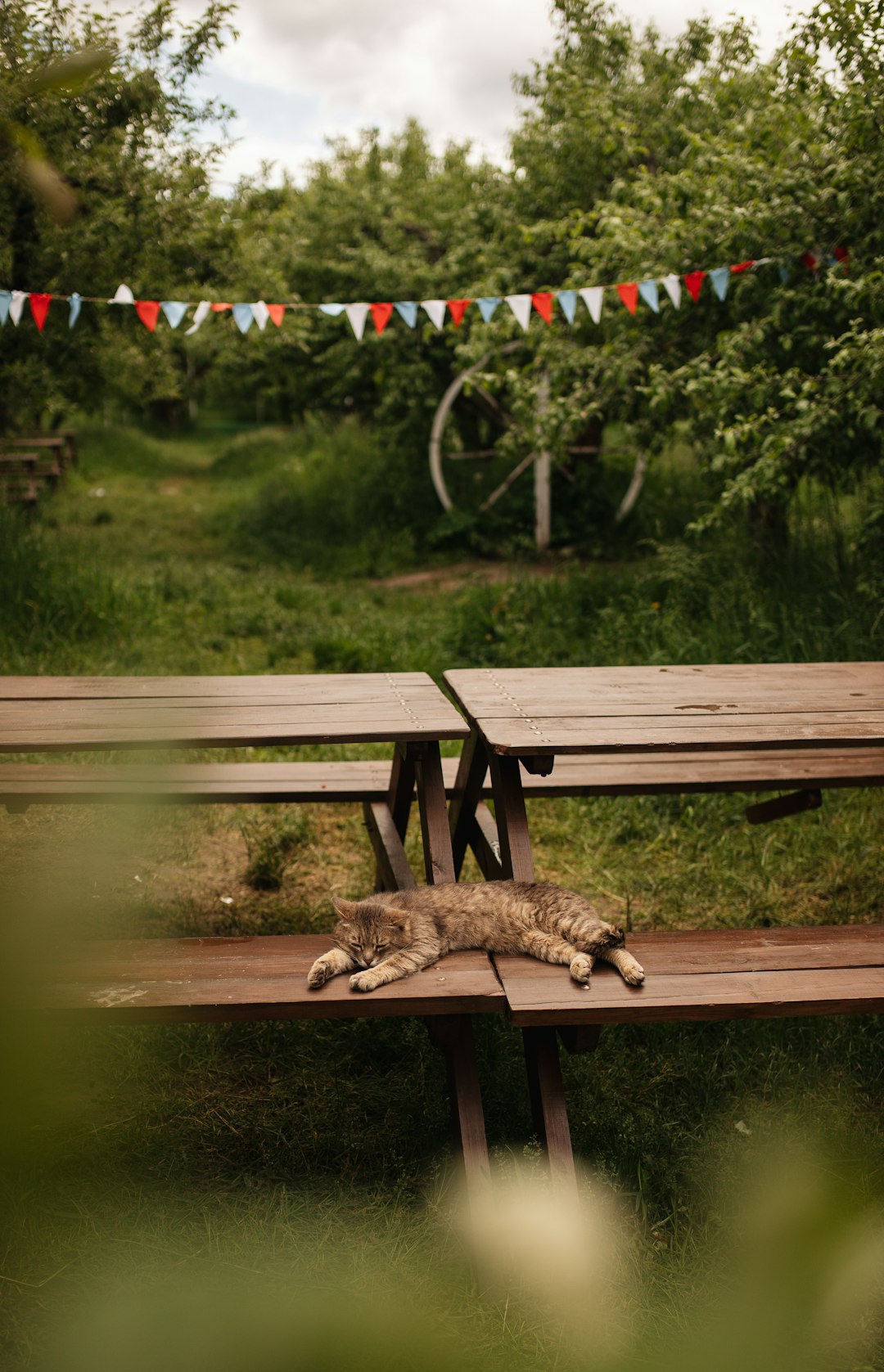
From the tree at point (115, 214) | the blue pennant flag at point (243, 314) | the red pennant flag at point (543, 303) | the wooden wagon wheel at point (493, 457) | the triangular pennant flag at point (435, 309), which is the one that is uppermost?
the tree at point (115, 214)

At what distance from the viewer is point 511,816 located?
2.60 m

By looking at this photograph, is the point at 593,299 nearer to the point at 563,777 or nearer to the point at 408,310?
the point at 408,310

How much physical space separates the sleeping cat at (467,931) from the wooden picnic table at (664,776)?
5 cm

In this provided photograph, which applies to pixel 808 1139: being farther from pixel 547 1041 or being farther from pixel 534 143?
pixel 534 143

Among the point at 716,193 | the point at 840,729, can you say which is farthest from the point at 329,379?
the point at 840,729

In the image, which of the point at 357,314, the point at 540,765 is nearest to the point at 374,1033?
the point at 540,765

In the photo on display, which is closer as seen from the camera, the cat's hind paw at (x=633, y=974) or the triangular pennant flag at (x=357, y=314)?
the cat's hind paw at (x=633, y=974)

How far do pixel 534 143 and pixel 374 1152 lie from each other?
780cm

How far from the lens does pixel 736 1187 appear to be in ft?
7.69

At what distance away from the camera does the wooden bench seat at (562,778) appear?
3.05m

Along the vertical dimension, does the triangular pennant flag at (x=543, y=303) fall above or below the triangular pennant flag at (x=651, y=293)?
above

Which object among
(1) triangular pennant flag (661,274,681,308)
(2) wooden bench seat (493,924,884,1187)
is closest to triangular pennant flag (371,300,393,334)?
(1) triangular pennant flag (661,274,681,308)

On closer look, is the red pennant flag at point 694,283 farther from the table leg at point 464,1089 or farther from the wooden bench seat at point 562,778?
the table leg at point 464,1089

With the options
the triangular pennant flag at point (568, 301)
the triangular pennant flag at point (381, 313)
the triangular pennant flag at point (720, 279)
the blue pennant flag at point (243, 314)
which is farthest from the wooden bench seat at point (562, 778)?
the triangular pennant flag at point (381, 313)
